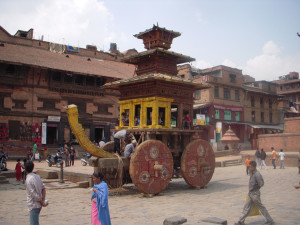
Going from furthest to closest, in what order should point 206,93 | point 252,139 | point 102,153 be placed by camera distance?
point 252,139, point 206,93, point 102,153

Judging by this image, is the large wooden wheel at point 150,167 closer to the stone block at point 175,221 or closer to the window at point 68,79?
the stone block at point 175,221

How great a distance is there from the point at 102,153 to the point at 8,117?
18.8 metres

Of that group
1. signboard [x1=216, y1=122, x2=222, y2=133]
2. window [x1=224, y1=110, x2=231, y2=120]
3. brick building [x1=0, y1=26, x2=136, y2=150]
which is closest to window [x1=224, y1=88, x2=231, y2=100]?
window [x1=224, y1=110, x2=231, y2=120]

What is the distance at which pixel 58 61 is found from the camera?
30.4 meters

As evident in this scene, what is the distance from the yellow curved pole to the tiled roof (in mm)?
18303

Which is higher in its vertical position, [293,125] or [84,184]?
[293,125]

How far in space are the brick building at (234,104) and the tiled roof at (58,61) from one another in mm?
11699

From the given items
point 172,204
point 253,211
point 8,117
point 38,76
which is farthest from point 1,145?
point 253,211

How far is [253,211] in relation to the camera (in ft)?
23.8

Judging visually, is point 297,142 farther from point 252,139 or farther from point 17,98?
point 17,98

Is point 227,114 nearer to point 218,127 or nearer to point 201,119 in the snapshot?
point 218,127

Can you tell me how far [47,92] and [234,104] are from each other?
27.2 metres

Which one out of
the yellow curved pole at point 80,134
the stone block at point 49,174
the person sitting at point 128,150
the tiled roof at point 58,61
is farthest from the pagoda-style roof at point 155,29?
the tiled roof at point 58,61

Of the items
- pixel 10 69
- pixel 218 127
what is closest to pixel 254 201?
pixel 10 69
